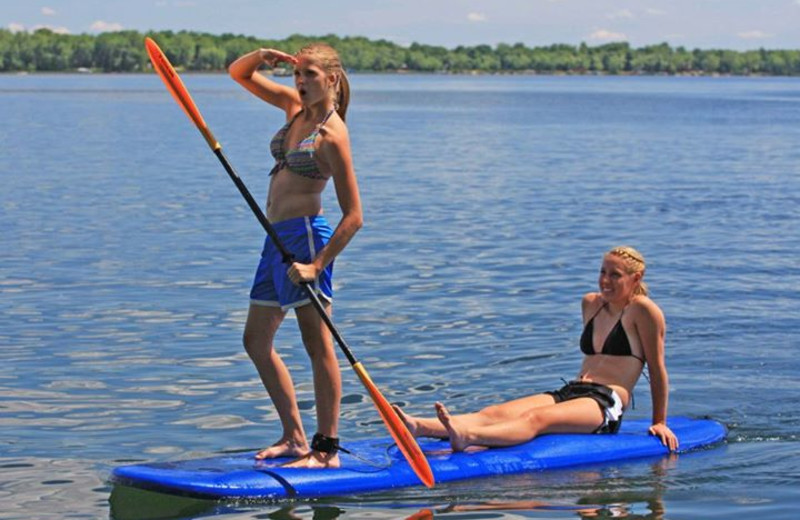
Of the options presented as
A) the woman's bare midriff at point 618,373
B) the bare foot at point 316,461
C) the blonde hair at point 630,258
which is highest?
the blonde hair at point 630,258

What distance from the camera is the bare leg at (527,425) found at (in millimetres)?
7883

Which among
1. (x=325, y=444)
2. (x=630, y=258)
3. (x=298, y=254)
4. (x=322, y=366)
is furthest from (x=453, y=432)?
(x=630, y=258)

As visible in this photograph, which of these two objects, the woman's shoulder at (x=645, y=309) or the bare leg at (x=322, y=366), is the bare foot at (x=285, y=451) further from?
the woman's shoulder at (x=645, y=309)

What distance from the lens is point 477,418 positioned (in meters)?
8.03

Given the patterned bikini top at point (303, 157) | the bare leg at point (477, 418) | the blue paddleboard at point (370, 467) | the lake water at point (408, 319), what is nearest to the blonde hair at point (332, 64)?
the patterned bikini top at point (303, 157)

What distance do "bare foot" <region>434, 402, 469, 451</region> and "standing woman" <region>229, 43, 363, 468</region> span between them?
0.61 metres

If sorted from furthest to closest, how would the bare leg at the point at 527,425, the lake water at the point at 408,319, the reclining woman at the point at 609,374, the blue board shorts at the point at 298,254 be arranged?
the reclining woman at the point at 609,374 → the lake water at the point at 408,319 → the bare leg at the point at 527,425 → the blue board shorts at the point at 298,254

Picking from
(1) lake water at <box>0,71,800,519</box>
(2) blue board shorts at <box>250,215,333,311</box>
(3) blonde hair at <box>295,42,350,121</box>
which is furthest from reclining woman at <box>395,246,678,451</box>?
(3) blonde hair at <box>295,42,350,121</box>

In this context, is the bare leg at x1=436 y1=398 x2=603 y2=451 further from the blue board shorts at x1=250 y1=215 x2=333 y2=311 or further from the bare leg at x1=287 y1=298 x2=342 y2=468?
the blue board shorts at x1=250 y1=215 x2=333 y2=311

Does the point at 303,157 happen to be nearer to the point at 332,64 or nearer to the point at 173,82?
the point at 332,64

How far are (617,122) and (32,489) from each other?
54.5m

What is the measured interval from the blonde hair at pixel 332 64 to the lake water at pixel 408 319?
6.94 ft

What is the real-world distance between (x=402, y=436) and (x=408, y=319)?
18.9ft

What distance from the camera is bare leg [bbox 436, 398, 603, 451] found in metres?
7.88
